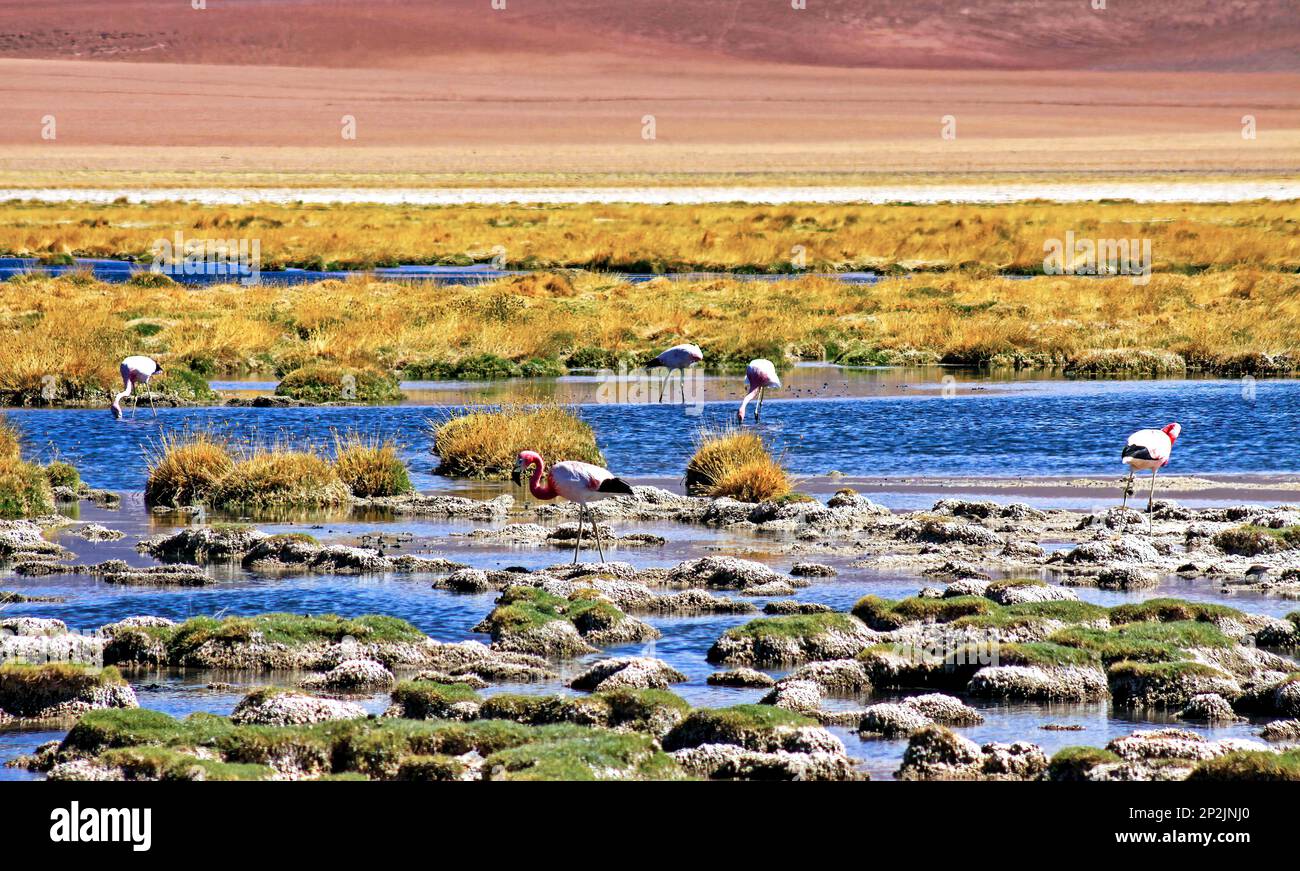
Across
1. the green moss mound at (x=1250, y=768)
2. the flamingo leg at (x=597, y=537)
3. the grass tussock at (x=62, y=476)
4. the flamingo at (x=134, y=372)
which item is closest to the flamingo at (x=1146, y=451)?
the flamingo leg at (x=597, y=537)

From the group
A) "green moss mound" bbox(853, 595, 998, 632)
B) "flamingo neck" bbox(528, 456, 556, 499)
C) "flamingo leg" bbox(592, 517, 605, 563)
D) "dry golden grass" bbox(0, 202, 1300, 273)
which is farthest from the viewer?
"dry golden grass" bbox(0, 202, 1300, 273)

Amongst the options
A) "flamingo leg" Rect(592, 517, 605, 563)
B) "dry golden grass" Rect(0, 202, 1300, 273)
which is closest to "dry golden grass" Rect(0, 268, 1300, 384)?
"dry golden grass" Rect(0, 202, 1300, 273)

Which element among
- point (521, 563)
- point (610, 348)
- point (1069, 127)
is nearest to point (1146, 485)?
point (521, 563)

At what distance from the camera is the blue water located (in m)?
24.8

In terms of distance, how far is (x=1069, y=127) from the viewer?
19312cm

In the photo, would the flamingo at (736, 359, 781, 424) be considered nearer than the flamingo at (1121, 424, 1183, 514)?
No

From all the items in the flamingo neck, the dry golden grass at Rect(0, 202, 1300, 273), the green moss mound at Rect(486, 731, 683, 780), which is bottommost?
the green moss mound at Rect(486, 731, 683, 780)

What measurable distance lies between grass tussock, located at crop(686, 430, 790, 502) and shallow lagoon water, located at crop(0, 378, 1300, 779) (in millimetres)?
1376

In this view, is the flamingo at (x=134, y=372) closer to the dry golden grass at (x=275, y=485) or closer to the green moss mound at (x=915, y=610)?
the dry golden grass at (x=275, y=485)

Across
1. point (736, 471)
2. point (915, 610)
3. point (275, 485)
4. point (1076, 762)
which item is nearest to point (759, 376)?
point (736, 471)

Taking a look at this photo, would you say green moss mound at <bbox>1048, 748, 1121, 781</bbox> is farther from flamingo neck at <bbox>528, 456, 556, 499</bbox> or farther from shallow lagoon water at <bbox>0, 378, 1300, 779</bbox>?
flamingo neck at <bbox>528, 456, 556, 499</bbox>

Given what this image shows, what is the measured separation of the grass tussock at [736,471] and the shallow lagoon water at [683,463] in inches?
54.2

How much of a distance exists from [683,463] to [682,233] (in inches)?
1816
